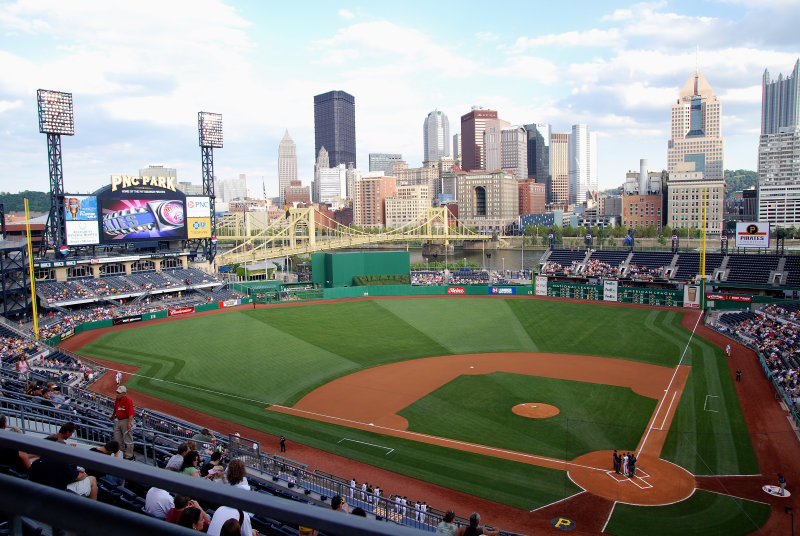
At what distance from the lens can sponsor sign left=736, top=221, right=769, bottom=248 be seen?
166 ft

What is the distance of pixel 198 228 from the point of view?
2406 inches

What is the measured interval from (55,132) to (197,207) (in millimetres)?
14397

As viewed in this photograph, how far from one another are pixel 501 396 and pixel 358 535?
28.5 metres

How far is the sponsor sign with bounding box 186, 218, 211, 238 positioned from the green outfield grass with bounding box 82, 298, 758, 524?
12977 mm

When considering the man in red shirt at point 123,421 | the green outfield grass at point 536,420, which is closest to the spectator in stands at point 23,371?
the man in red shirt at point 123,421

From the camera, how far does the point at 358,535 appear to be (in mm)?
1771

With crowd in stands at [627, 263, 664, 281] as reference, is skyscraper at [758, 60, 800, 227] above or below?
above

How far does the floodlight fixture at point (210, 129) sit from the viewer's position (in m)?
64.7

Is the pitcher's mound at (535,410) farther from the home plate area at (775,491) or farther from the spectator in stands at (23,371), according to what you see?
the spectator in stands at (23,371)

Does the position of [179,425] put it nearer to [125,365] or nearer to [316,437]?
[316,437]

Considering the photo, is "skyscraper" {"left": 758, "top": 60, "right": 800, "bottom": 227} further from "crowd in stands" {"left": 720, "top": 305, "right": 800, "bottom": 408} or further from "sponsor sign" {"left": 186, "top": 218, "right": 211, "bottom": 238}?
"sponsor sign" {"left": 186, "top": 218, "right": 211, "bottom": 238}

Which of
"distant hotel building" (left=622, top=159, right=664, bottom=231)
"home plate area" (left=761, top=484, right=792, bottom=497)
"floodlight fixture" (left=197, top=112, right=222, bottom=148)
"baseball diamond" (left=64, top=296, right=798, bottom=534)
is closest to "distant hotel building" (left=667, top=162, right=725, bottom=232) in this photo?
"distant hotel building" (left=622, top=159, right=664, bottom=231)

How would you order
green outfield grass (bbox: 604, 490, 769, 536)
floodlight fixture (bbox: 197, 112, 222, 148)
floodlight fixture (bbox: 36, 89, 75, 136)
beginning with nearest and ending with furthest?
1. green outfield grass (bbox: 604, 490, 769, 536)
2. floodlight fixture (bbox: 36, 89, 75, 136)
3. floodlight fixture (bbox: 197, 112, 222, 148)

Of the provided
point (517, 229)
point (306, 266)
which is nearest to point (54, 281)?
point (306, 266)
